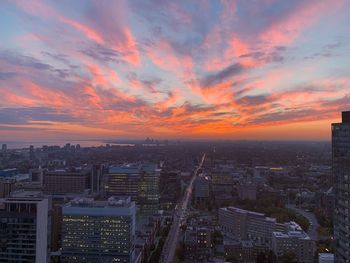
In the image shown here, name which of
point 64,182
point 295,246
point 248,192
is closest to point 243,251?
point 295,246

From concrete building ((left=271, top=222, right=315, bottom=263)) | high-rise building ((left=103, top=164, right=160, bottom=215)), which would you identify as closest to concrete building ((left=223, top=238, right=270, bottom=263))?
concrete building ((left=271, top=222, right=315, bottom=263))

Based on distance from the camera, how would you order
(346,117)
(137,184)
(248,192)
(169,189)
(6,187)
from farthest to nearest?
(169,189), (248,192), (137,184), (6,187), (346,117)

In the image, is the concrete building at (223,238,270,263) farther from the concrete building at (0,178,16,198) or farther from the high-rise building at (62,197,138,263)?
the concrete building at (0,178,16,198)

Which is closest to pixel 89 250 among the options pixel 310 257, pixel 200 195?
pixel 310 257

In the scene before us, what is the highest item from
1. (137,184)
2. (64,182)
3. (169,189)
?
(137,184)

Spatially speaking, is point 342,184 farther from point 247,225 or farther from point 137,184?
point 137,184

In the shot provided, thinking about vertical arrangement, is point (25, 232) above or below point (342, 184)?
below

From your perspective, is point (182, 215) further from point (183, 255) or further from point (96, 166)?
point (96, 166)
